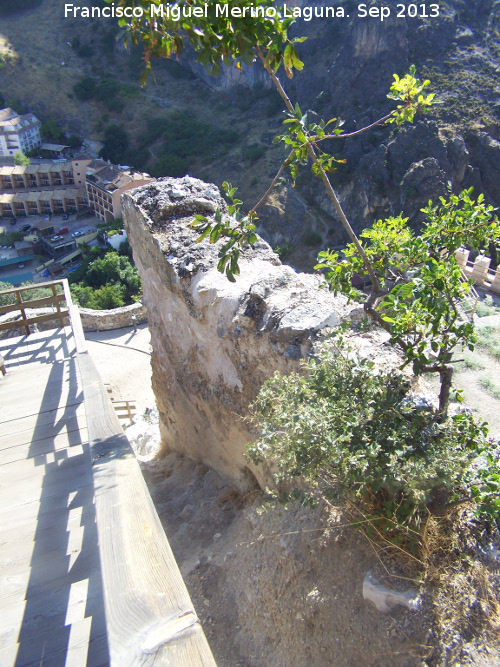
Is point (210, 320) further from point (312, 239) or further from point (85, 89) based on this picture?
point (85, 89)

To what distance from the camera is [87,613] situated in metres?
2.10

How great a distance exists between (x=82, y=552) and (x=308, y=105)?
47488 mm

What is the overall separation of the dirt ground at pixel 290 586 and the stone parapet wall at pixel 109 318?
14.1m

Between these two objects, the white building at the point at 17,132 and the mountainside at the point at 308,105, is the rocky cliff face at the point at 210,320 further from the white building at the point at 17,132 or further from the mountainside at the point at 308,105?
the white building at the point at 17,132

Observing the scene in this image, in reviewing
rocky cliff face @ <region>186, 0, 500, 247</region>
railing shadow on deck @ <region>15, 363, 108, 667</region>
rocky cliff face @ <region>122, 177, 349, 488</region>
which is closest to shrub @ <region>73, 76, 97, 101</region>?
rocky cliff face @ <region>186, 0, 500, 247</region>

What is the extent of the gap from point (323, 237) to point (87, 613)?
3546 centimetres

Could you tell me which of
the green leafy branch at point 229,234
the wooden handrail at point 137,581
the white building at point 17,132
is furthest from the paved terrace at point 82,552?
the white building at point 17,132

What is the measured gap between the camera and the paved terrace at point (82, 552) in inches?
57.7

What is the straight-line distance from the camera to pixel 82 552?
101 inches

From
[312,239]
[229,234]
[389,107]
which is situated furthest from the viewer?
[389,107]

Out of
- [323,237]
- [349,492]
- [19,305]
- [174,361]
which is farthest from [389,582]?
[323,237]

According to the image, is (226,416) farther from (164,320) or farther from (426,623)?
(426,623)

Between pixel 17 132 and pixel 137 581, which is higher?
pixel 17 132

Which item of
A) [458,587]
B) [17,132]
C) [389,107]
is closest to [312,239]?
[389,107]
